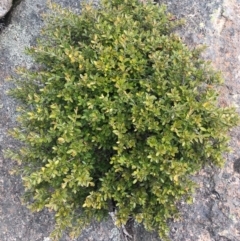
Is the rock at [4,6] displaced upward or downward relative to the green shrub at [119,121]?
upward

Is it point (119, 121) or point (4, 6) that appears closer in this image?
point (119, 121)

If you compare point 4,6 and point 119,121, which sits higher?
point 4,6

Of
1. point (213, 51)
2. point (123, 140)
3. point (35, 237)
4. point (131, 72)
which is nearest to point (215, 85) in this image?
point (213, 51)

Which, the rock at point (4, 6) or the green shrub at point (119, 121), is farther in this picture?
the rock at point (4, 6)

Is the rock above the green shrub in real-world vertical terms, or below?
above

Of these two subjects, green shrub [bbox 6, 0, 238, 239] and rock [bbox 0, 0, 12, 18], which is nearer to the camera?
green shrub [bbox 6, 0, 238, 239]
